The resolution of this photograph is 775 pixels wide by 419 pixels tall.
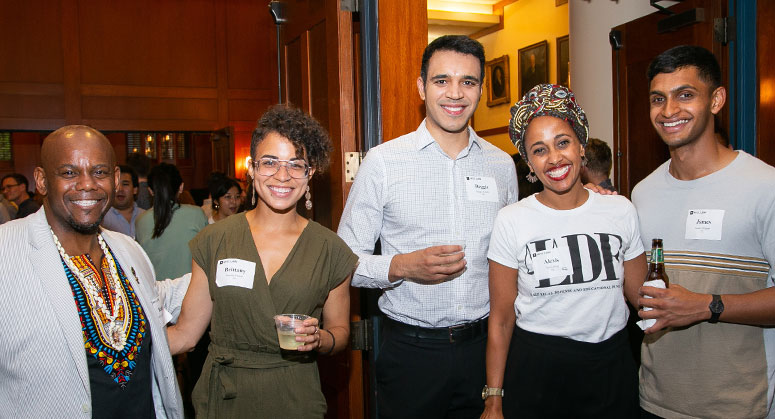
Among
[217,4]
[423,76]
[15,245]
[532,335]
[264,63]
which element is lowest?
[532,335]

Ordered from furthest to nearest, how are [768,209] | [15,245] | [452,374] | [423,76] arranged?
[423,76] → [452,374] → [768,209] → [15,245]

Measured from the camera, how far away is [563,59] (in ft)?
23.5

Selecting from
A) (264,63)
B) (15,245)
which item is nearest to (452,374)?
(15,245)

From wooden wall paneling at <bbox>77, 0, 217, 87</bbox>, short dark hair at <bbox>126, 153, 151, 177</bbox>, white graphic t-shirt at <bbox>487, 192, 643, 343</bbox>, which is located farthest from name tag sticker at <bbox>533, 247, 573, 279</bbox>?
wooden wall paneling at <bbox>77, 0, 217, 87</bbox>

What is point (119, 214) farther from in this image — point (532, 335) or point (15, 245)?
point (532, 335)

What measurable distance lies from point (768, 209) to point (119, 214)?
4453 millimetres

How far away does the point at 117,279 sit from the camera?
1.94 meters

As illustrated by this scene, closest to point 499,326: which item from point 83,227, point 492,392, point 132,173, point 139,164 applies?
point 492,392

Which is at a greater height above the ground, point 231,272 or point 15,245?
point 15,245

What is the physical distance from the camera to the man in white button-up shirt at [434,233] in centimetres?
222

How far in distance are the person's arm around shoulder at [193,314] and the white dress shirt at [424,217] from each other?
0.57 meters

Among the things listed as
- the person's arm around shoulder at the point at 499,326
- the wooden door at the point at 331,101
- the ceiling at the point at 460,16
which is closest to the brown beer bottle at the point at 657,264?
the person's arm around shoulder at the point at 499,326

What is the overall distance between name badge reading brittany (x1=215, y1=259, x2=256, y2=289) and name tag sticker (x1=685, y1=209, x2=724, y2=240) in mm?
1495

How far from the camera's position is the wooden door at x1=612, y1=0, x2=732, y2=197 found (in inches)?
161
